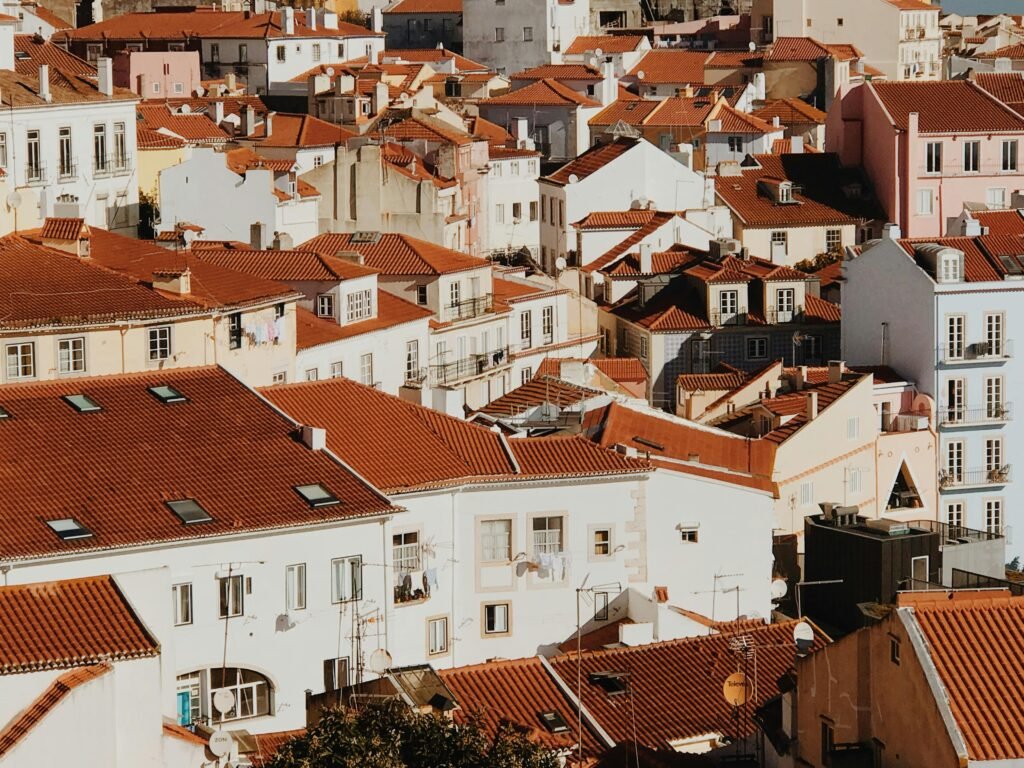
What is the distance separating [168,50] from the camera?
406 feet

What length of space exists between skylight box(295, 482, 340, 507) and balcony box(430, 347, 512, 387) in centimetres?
2409

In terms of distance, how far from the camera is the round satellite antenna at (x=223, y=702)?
35.2 meters

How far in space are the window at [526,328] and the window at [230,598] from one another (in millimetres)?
33736

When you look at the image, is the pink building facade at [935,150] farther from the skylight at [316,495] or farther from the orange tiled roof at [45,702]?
the orange tiled roof at [45,702]

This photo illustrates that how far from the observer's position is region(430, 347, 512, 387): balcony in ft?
209

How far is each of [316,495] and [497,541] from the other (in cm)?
459

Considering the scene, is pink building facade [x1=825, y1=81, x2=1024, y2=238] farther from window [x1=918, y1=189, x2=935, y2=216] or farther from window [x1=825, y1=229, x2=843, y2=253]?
window [x1=825, y1=229, x2=843, y2=253]

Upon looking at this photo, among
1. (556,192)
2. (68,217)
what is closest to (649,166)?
(556,192)

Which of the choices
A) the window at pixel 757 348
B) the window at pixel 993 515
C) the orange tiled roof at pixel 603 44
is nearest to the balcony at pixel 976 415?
the window at pixel 993 515

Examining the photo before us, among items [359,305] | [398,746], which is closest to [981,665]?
[398,746]

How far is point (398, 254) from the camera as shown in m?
66.3

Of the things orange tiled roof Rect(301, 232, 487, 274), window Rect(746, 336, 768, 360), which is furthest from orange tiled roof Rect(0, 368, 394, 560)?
window Rect(746, 336, 768, 360)

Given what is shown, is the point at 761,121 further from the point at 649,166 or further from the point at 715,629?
the point at 715,629

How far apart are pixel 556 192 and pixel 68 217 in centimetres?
3574
